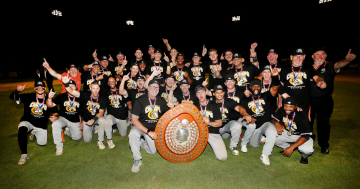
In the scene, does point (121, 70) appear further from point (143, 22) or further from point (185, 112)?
point (143, 22)

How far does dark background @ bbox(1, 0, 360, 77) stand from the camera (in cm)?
2123

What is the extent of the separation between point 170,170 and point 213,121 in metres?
1.46

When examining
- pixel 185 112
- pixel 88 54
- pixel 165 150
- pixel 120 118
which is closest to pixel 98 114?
pixel 120 118

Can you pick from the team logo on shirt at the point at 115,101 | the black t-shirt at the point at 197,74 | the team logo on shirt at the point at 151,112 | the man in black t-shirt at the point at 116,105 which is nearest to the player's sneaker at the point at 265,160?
the team logo on shirt at the point at 151,112

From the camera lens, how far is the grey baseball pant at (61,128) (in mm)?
4195

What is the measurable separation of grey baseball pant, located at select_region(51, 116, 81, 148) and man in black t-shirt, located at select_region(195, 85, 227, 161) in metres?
3.52

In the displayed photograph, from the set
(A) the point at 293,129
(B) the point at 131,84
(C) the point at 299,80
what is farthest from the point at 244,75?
(B) the point at 131,84

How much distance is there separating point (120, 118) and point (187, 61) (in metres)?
3.69

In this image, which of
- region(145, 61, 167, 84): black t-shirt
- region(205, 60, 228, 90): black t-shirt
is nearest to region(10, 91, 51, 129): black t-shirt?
region(145, 61, 167, 84): black t-shirt

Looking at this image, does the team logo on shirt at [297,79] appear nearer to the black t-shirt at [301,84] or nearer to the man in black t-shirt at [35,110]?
the black t-shirt at [301,84]

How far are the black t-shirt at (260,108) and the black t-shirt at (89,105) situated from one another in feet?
13.0

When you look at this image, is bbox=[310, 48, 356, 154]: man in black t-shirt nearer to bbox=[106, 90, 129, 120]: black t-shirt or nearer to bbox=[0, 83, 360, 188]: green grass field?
bbox=[0, 83, 360, 188]: green grass field

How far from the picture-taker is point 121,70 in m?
5.88

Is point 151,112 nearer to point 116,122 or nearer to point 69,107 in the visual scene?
point 116,122
